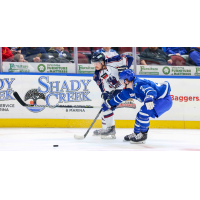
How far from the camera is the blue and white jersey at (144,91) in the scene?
9.74ft

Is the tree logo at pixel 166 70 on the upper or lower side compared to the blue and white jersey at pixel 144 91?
upper

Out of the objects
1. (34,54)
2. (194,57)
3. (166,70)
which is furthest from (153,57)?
(34,54)

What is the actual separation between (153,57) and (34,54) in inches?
91.4

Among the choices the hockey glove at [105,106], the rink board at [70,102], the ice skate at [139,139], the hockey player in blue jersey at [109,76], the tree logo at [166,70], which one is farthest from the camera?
the tree logo at [166,70]

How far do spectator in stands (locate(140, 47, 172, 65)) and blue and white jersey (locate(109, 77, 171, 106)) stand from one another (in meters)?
2.11

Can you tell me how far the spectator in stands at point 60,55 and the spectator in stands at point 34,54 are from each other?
0.13m

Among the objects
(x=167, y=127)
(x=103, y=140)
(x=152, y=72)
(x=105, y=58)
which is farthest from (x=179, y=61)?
(x=103, y=140)

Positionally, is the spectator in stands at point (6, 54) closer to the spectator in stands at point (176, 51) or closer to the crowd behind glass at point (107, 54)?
the crowd behind glass at point (107, 54)

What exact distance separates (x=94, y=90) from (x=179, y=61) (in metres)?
1.80

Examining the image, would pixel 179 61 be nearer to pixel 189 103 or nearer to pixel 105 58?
pixel 189 103

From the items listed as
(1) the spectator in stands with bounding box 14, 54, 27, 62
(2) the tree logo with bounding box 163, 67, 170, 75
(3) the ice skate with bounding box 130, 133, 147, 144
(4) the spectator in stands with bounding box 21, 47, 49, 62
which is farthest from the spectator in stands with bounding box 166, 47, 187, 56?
(1) the spectator in stands with bounding box 14, 54, 27, 62

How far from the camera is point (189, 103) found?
5.08 metres

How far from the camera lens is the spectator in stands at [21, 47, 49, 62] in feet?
16.5

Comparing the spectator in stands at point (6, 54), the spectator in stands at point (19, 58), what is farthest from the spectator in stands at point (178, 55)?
the spectator in stands at point (6, 54)
